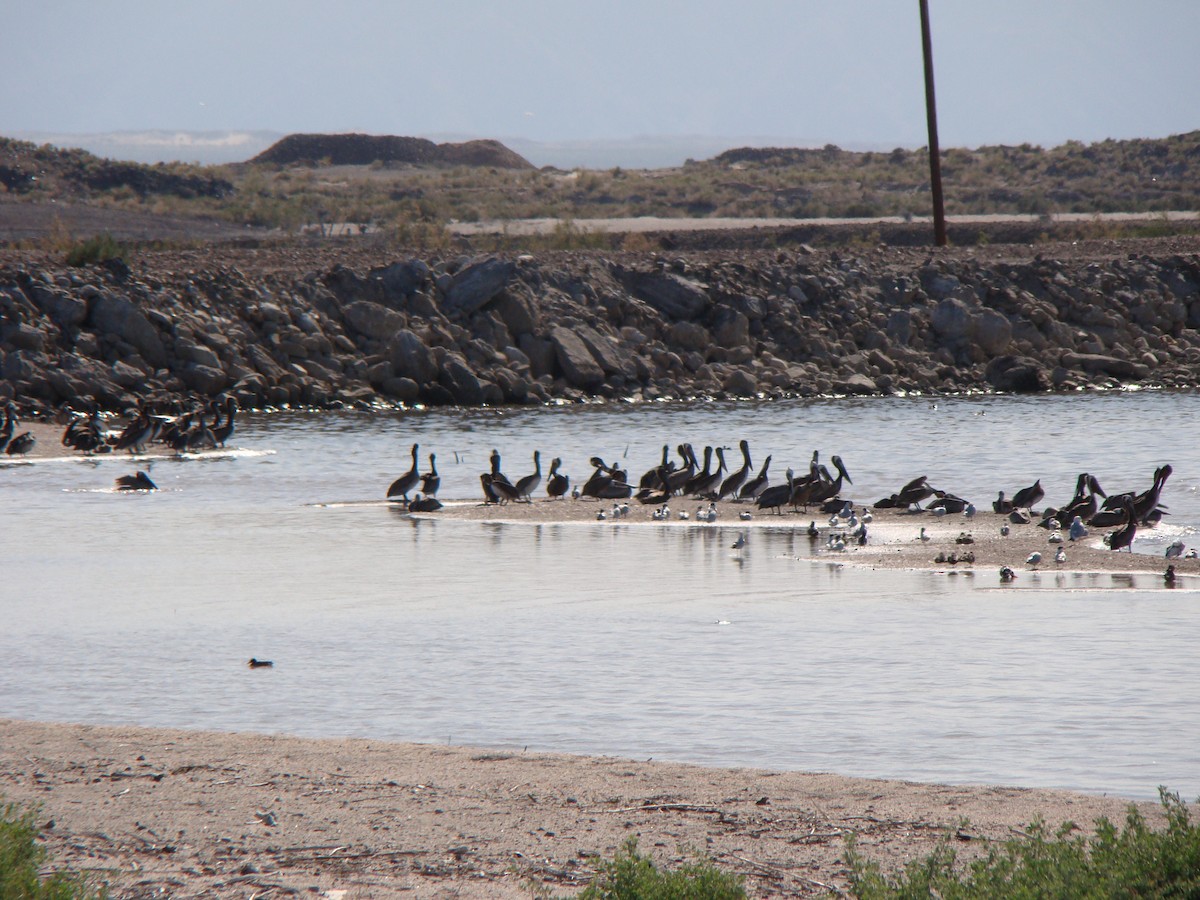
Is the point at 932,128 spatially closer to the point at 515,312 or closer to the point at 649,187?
the point at 515,312

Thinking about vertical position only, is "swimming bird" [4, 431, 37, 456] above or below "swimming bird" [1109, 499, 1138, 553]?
above

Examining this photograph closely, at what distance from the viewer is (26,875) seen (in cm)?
548

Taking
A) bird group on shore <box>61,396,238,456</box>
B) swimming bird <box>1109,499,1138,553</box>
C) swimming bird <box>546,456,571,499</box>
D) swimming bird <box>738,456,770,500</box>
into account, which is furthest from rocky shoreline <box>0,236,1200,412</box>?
swimming bird <box>1109,499,1138,553</box>

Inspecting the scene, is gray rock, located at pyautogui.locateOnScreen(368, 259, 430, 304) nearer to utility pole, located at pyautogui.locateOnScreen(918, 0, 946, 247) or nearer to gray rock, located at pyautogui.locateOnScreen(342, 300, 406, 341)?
gray rock, located at pyautogui.locateOnScreen(342, 300, 406, 341)

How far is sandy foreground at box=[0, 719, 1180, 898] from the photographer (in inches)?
245

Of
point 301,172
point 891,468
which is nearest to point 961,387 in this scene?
point 891,468

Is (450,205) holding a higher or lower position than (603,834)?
higher

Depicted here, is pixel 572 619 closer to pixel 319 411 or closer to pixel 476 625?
pixel 476 625

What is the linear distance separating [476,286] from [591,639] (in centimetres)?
2561

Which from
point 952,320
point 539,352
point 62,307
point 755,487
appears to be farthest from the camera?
point 952,320

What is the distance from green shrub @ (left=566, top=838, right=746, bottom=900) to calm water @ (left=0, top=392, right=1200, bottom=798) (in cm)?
263

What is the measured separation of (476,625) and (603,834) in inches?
222

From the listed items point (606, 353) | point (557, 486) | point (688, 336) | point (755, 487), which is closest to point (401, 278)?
point (606, 353)

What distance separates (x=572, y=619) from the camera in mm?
12469
